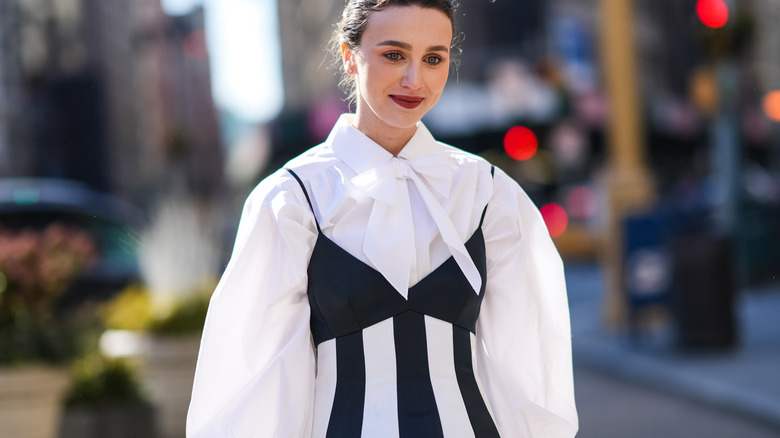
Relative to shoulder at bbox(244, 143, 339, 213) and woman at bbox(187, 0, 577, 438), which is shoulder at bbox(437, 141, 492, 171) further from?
shoulder at bbox(244, 143, 339, 213)

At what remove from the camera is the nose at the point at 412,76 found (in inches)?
100

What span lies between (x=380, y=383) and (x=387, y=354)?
0.22 ft

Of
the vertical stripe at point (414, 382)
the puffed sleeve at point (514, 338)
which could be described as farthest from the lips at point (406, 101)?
the vertical stripe at point (414, 382)

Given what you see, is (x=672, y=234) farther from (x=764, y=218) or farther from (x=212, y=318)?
(x=212, y=318)

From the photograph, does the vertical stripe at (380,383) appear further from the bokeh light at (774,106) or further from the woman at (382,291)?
the bokeh light at (774,106)

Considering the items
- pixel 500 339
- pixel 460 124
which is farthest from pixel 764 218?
pixel 460 124

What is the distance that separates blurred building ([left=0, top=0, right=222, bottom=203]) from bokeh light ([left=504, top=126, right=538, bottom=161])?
11456 mm

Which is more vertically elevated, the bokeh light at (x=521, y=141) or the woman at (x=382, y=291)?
the woman at (x=382, y=291)

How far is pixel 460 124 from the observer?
29641mm

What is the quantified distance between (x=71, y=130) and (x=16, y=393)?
33281mm

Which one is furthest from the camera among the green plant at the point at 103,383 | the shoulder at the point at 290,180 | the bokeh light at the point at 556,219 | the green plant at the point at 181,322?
the bokeh light at the point at 556,219

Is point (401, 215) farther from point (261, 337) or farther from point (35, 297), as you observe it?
point (35, 297)

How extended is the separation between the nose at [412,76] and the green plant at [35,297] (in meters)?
4.82

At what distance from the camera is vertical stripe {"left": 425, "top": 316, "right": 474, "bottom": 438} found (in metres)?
2.44
